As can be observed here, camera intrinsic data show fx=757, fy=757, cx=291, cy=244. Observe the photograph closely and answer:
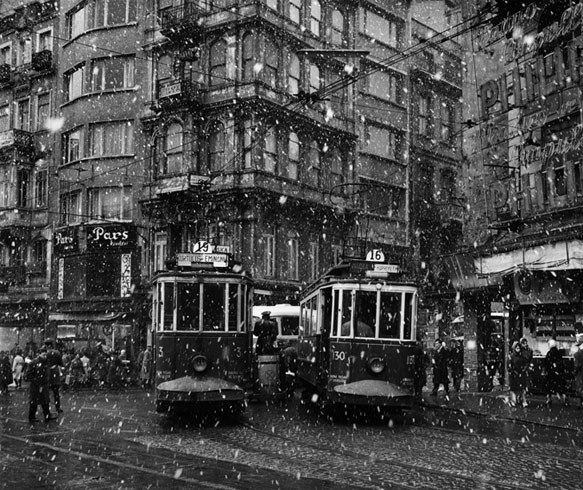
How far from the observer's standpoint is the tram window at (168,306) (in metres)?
15.5

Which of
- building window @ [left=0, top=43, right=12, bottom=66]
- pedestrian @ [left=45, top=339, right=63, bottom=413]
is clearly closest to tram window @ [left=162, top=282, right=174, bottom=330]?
pedestrian @ [left=45, top=339, right=63, bottom=413]

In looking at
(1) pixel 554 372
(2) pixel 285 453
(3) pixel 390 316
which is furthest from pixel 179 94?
(2) pixel 285 453

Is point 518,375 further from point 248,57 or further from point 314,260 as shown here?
point 248,57

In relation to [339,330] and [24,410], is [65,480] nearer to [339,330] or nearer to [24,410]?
[339,330]

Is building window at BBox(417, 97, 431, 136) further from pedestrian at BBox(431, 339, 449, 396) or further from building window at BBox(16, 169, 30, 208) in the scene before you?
pedestrian at BBox(431, 339, 449, 396)

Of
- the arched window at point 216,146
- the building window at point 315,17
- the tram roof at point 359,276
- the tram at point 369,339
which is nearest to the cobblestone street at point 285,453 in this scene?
the tram at point 369,339

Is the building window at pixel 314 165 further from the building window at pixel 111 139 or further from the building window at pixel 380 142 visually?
the building window at pixel 111 139

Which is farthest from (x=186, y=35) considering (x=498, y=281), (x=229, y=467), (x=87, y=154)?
(x=229, y=467)

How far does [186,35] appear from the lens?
35031 mm

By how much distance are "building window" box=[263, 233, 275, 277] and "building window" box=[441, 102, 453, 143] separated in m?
16.3

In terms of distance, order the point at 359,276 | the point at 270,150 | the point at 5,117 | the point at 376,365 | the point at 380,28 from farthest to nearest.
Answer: the point at 5,117 → the point at 380,28 → the point at 270,150 → the point at 359,276 → the point at 376,365

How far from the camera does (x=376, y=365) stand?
14836 mm

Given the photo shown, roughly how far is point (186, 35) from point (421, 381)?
21.0 metres

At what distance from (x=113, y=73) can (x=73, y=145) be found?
4.42 meters
